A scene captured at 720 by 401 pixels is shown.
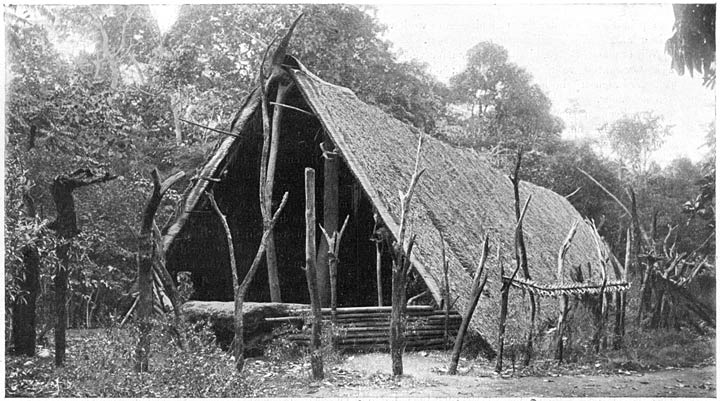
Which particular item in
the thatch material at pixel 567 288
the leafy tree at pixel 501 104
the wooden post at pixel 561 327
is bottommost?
the wooden post at pixel 561 327

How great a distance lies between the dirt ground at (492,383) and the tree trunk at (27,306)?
112 inches

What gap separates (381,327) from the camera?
27.3ft

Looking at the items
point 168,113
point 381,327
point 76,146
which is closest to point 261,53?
point 168,113

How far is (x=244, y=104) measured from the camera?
9.74m

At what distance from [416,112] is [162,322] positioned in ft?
30.6

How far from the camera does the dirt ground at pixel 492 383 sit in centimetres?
682

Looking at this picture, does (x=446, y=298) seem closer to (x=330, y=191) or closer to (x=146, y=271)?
(x=330, y=191)

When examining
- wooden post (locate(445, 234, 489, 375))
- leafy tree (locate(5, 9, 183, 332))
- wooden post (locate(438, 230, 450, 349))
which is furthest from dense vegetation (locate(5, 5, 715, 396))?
wooden post (locate(438, 230, 450, 349))

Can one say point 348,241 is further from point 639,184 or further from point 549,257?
point 639,184

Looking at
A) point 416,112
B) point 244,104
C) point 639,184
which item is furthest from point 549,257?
point 244,104

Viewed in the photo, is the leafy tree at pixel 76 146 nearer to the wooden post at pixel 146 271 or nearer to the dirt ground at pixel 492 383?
the wooden post at pixel 146 271

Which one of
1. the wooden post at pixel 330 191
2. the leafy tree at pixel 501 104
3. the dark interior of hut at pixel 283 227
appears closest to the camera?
the wooden post at pixel 330 191

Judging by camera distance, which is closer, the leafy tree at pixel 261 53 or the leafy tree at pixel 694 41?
the leafy tree at pixel 694 41

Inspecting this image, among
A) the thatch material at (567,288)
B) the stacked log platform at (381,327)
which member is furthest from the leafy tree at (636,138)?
the stacked log platform at (381,327)
